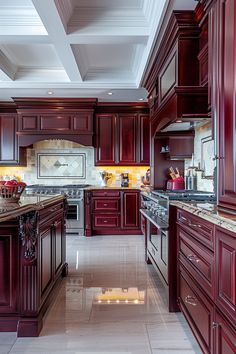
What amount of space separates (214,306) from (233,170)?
709 mm

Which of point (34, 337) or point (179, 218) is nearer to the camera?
point (34, 337)

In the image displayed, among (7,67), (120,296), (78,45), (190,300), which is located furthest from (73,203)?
(190,300)

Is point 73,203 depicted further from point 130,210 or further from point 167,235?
point 167,235

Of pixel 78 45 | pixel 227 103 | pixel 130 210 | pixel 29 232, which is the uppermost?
pixel 78 45

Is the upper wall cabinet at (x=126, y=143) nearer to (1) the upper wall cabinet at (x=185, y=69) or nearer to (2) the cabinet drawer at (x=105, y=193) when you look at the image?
(2) the cabinet drawer at (x=105, y=193)

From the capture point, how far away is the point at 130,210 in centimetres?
610

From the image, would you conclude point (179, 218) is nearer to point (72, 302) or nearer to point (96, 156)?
point (72, 302)

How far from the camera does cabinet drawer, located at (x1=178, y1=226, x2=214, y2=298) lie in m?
1.72

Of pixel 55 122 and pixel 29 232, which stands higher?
pixel 55 122

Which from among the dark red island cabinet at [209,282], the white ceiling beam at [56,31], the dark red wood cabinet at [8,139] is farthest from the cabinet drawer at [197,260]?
the dark red wood cabinet at [8,139]

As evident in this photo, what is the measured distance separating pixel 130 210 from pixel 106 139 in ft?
4.90

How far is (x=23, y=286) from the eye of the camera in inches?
89.6

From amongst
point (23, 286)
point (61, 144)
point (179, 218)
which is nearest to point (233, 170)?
point (179, 218)

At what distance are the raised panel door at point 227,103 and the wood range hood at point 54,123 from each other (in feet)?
14.5
